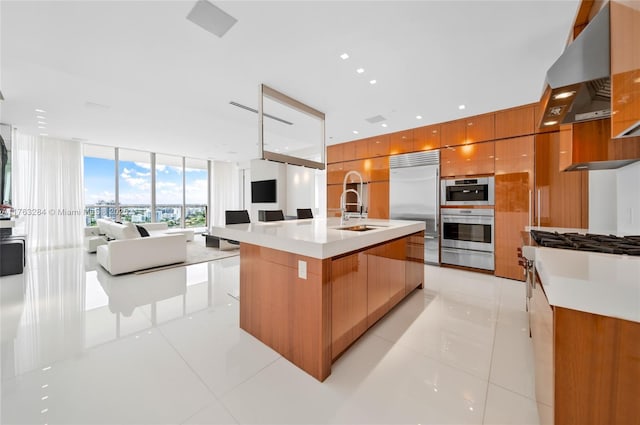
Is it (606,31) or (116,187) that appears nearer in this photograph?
(606,31)

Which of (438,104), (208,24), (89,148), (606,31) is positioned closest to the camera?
(606,31)

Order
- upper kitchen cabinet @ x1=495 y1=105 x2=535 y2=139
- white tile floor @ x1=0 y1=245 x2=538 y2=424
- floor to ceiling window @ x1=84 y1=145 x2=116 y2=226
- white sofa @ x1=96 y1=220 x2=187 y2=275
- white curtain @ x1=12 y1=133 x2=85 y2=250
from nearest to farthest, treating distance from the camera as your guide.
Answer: white tile floor @ x1=0 y1=245 x2=538 y2=424 → upper kitchen cabinet @ x1=495 y1=105 x2=535 y2=139 → white sofa @ x1=96 y1=220 x2=187 y2=275 → white curtain @ x1=12 y1=133 x2=85 y2=250 → floor to ceiling window @ x1=84 y1=145 x2=116 y2=226

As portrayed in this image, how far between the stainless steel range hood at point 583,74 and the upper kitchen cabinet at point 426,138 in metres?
2.93

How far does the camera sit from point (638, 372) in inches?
29.9

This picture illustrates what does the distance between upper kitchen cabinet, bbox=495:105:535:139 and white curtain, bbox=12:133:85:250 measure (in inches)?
382

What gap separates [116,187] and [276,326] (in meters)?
8.21

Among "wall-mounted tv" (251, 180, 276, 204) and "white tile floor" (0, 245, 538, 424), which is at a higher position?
"wall-mounted tv" (251, 180, 276, 204)

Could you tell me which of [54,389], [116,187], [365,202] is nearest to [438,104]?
[365,202]

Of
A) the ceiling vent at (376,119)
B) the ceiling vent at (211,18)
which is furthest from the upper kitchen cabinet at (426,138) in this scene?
the ceiling vent at (211,18)

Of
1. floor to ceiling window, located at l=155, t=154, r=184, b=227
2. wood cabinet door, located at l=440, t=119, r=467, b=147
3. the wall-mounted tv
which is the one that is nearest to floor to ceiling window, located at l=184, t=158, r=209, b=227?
floor to ceiling window, located at l=155, t=154, r=184, b=227

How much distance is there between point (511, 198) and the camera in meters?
3.78

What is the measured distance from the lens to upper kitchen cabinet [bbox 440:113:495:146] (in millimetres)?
3967

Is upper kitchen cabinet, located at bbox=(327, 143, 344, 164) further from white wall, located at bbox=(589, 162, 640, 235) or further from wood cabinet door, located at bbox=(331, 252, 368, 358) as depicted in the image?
wood cabinet door, located at bbox=(331, 252, 368, 358)

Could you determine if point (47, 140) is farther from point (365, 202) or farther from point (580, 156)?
point (580, 156)
